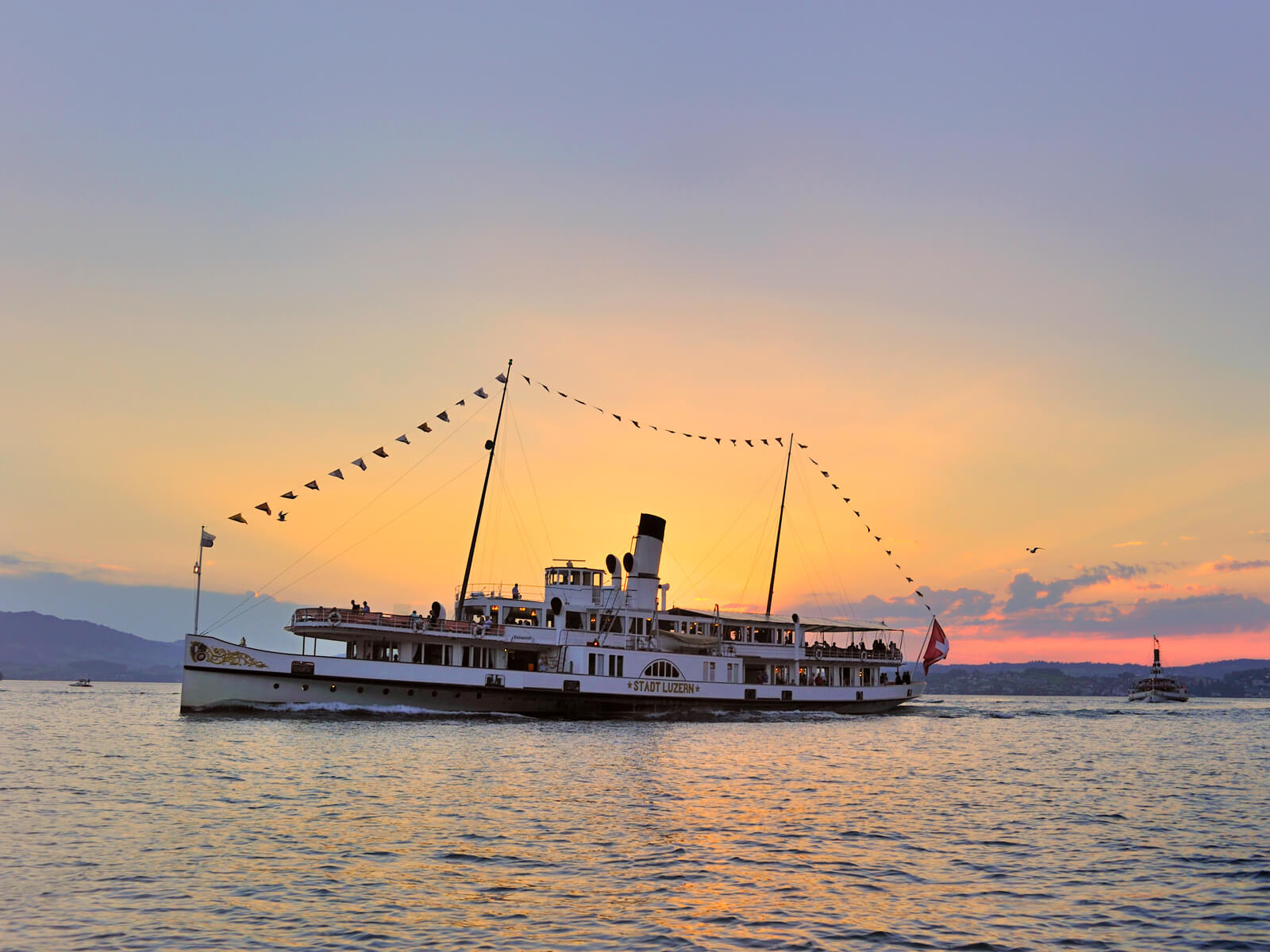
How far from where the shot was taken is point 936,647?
7388 centimetres

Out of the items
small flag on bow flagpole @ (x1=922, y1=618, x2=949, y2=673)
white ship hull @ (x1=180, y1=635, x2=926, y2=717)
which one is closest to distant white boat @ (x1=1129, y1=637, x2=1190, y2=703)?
small flag on bow flagpole @ (x1=922, y1=618, x2=949, y2=673)

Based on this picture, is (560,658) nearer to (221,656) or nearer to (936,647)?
(221,656)

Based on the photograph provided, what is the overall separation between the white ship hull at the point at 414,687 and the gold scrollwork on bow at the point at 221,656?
0.13 ft

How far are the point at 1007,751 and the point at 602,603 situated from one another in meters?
24.2

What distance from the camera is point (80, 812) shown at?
24391 mm

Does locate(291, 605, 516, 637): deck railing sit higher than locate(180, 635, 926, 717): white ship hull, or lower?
higher

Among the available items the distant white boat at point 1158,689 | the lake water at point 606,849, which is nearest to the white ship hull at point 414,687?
the lake water at point 606,849

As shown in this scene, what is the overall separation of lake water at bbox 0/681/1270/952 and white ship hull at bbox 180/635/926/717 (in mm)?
7794

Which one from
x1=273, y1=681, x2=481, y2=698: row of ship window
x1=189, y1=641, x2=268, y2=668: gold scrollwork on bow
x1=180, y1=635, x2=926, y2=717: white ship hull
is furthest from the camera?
x1=273, y1=681, x2=481, y2=698: row of ship window

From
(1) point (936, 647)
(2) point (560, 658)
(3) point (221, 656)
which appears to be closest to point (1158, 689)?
(1) point (936, 647)

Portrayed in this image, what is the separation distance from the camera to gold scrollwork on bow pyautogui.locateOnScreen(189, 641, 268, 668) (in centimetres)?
4956

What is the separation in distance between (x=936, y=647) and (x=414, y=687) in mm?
40034

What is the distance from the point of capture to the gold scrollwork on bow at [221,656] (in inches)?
1951

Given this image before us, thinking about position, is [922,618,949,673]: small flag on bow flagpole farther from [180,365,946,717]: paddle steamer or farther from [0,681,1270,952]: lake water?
[0,681,1270,952]: lake water
